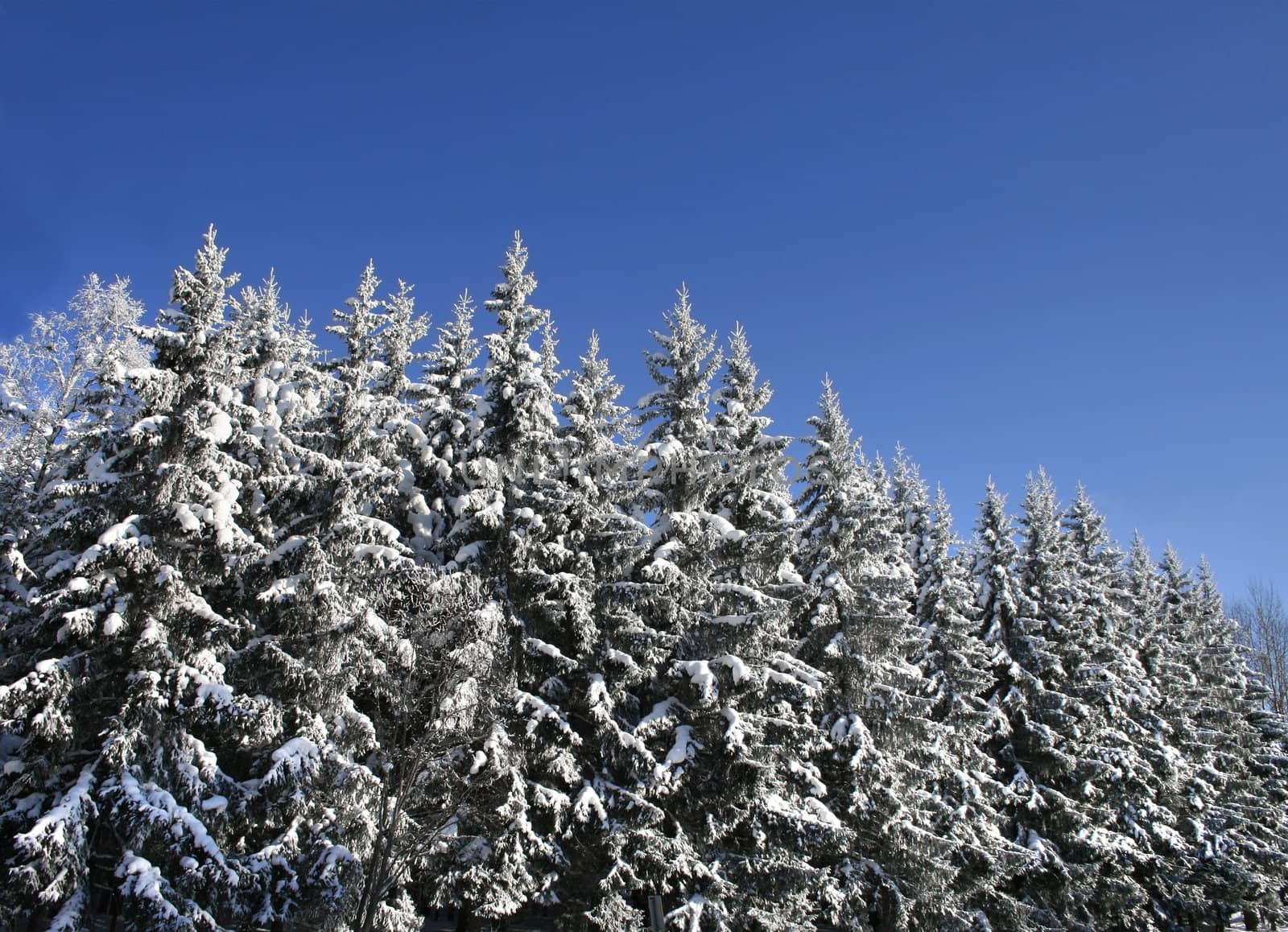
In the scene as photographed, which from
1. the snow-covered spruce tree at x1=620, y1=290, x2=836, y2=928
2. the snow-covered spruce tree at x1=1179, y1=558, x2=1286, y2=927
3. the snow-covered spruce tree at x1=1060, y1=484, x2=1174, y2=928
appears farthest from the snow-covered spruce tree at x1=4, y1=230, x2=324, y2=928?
the snow-covered spruce tree at x1=1179, y1=558, x2=1286, y2=927

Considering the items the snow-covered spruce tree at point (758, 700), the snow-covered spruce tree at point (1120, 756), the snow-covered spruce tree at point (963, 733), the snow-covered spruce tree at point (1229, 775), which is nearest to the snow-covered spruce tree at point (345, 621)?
the snow-covered spruce tree at point (758, 700)

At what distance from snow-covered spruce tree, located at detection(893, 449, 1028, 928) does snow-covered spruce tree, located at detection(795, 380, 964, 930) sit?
0.79 m

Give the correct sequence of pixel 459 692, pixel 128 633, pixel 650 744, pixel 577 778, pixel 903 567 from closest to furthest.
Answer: pixel 128 633, pixel 459 692, pixel 577 778, pixel 650 744, pixel 903 567

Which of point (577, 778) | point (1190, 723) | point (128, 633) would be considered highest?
point (1190, 723)

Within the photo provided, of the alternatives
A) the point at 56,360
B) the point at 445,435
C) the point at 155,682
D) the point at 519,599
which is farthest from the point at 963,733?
the point at 56,360

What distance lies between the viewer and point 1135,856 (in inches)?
1007

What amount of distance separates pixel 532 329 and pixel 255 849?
1362 cm

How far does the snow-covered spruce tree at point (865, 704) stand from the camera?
64.1ft

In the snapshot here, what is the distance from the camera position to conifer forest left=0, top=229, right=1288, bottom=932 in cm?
1411

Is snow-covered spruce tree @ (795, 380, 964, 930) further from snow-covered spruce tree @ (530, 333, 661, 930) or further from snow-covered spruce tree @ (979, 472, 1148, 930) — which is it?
snow-covered spruce tree @ (530, 333, 661, 930)

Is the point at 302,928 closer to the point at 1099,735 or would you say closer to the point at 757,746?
the point at 757,746

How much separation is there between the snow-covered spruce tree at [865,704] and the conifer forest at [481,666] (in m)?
0.11

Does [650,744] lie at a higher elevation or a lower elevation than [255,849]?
higher

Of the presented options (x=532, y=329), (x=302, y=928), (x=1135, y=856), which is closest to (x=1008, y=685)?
(x=1135, y=856)
